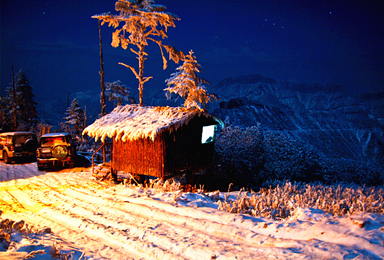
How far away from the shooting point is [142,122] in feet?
35.7

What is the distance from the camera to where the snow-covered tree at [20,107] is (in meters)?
34.9

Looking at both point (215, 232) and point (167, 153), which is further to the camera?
point (167, 153)

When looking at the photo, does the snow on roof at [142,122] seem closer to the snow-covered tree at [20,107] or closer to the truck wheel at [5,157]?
the truck wheel at [5,157]

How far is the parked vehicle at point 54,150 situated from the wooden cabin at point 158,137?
4.42 meters

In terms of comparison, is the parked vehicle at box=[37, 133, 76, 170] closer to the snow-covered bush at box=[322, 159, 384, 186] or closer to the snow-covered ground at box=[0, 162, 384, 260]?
the snow-covered ground at box=[0, 162, 384, 260]

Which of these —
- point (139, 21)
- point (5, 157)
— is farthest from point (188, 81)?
point (5, 157)

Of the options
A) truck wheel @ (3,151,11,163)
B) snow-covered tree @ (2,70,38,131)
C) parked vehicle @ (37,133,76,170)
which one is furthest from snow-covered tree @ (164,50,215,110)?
snow-covered tree @ (2,70,38,131)

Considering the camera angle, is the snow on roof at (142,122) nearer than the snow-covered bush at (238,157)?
Yes

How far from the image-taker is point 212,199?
661 cm

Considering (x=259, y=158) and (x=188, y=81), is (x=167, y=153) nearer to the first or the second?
(x=188, y=81)

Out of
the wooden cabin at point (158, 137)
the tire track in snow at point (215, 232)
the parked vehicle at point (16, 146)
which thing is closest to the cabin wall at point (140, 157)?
the wooden cabin at point (158, 137)

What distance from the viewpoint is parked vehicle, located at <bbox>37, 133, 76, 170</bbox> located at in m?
14.8

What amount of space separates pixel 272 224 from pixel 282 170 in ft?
52.0

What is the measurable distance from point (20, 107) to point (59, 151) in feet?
91.8
